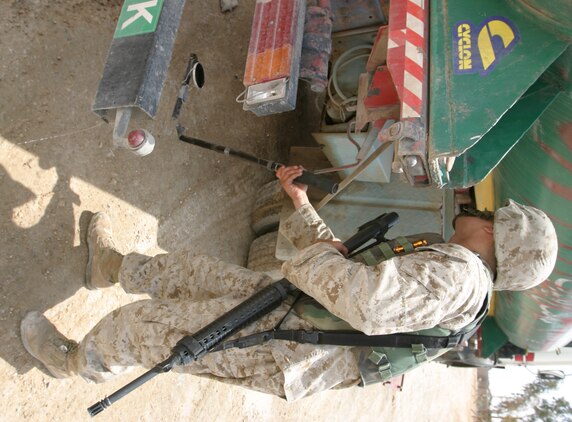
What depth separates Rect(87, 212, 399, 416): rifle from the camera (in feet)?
6.55

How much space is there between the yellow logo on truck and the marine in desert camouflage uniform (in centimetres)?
59

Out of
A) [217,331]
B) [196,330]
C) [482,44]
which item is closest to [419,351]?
[217,331]

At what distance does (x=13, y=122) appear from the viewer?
101 inches

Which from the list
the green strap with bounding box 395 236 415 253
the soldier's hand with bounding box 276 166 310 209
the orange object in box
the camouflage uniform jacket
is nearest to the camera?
the camouflage uniform jacket

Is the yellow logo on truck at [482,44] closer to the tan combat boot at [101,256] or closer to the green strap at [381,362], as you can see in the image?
the green strap at [381,362]

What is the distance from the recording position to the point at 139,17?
6.98 ft

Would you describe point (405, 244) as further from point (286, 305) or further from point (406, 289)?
point (286, 305)

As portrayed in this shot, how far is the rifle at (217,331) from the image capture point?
6.55ft

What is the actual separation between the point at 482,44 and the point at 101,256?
211cm

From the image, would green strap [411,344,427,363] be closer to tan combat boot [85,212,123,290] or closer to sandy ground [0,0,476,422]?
tan combat boot [85,212,123,290]

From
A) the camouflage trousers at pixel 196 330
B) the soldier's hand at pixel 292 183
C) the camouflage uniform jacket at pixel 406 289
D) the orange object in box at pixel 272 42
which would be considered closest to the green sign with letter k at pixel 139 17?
the orange object in box at pixel 272 42

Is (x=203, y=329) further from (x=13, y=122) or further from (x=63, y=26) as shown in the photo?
(x=63, y=26)

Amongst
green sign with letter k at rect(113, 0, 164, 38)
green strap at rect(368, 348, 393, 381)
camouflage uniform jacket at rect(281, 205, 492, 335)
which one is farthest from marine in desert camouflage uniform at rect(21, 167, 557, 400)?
green sign with letter k at rect(113, 0, 164, 38)

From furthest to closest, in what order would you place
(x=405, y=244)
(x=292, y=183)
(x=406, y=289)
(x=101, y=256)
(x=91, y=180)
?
(x=91, y=180) → (x=101, y=256) → (x=292, y=183) → (x=405, y=244) → (x=406, y=289)
